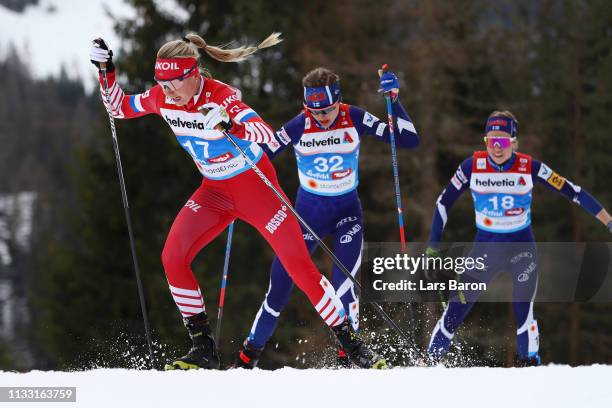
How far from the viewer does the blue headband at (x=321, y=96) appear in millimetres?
5941

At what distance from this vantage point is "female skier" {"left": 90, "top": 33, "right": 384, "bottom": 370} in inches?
202

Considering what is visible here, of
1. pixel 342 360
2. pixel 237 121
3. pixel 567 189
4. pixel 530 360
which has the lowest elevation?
pixel 530 360

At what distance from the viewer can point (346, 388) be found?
172 inches

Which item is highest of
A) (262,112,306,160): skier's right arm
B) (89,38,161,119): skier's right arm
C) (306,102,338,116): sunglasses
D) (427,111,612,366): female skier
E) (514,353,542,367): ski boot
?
(89,38,161,119): skier's right arm

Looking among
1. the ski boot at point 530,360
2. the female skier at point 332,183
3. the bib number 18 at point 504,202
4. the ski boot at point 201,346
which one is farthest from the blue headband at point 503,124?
the ski boot at point 201,346

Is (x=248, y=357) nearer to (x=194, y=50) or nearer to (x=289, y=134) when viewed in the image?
(x=289, y=134)

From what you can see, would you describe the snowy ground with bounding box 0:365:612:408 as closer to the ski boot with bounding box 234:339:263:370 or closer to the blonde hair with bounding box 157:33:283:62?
the ski boot with bounding box 234:339:263:370

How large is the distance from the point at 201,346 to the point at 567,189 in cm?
344

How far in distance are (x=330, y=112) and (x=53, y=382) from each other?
9.56ft

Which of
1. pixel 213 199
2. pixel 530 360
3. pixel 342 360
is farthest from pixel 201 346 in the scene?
pixel 530 360

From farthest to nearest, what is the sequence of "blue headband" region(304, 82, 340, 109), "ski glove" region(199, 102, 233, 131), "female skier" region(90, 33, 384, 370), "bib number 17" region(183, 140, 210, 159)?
"blue headband" region(304, 82, 340, 109) < "bib number 17" region(183, 140, 210, 159) < "female skier" region(90, 33, 384, 370) < "ski glove" region(199, 102, 233, 131)

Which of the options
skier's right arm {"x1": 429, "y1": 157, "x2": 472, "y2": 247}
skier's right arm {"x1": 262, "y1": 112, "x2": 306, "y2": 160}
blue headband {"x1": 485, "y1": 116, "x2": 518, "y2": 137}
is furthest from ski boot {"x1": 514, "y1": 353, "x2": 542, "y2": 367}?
skier's right arm {"x1": 262, "y1": 112, "x2": 306, "y2": 160}

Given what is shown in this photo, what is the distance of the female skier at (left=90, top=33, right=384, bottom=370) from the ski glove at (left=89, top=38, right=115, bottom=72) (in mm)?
451

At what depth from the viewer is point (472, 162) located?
6852mm
